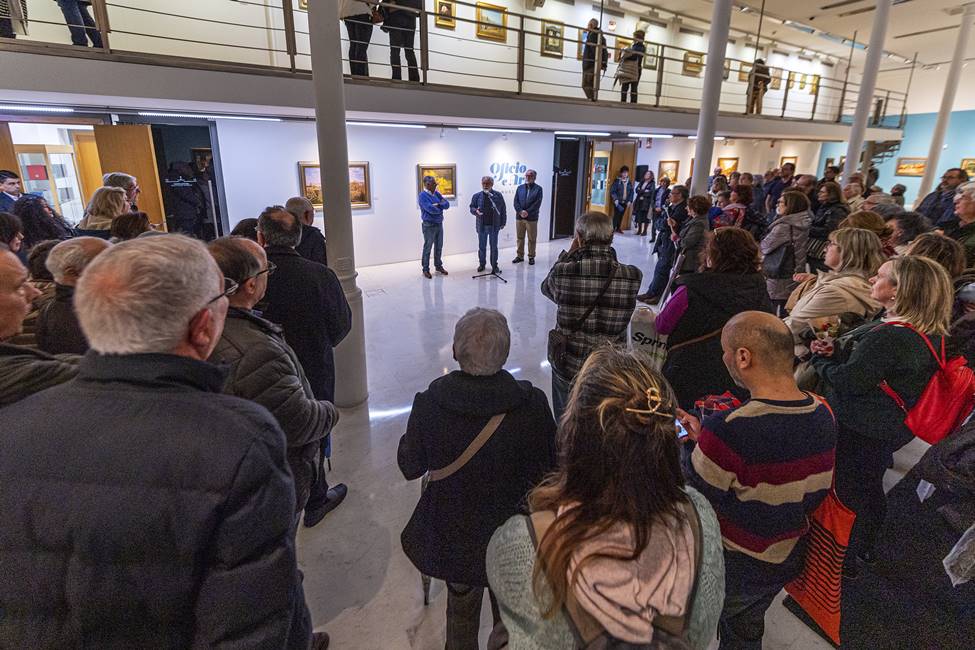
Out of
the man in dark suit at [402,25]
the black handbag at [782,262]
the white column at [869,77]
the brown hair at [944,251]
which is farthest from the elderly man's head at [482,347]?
the white column at [869,77]

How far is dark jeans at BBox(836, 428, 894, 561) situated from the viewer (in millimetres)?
2227

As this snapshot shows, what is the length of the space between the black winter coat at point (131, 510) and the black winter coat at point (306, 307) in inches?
62.9

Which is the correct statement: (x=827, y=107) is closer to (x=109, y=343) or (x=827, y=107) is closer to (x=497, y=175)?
(x=497, y=175)

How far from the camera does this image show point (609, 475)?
3.14 feet

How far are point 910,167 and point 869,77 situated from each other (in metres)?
11.2

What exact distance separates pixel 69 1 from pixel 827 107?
21.4 m

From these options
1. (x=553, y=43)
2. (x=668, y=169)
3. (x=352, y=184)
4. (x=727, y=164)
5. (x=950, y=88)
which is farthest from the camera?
(x=727, y=164)

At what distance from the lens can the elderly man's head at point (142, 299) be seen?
0.95 meters

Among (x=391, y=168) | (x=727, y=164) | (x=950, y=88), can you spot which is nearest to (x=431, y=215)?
(x=391, y=168)

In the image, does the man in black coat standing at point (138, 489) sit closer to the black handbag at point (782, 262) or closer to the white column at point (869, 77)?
the black handbag at point (782, 262)

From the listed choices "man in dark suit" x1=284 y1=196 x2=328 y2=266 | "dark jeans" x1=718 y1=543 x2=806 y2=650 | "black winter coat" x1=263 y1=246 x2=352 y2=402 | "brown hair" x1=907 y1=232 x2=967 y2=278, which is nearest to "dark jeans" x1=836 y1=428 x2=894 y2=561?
"dark jeans" x1=718 y1=543 x2=806 y2=650

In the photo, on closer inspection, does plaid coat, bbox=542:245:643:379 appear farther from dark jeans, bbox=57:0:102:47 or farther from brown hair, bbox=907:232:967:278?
dark jeans, bbox=57:0:102:47

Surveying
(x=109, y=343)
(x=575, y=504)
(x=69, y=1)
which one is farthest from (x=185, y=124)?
(x=575, y=504)

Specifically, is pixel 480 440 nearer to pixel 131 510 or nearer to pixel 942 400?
pixel 131 510
